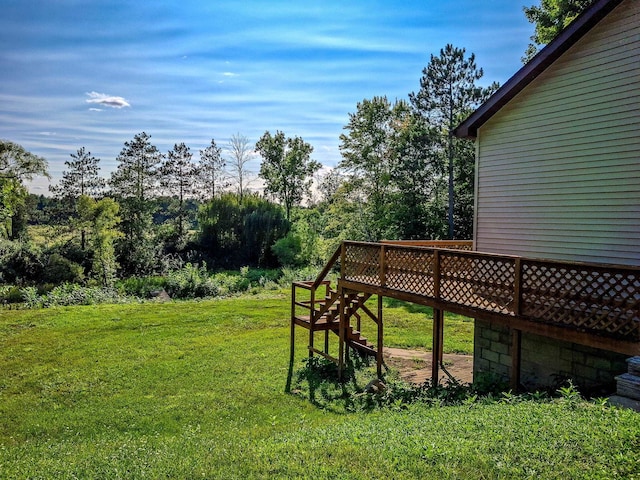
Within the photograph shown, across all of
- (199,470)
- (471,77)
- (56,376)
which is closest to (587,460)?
(199,470)

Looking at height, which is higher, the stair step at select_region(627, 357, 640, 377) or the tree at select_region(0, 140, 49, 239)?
the tree at select_region(0, 140, 49, 239)

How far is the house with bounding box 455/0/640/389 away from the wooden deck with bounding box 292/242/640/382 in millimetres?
775

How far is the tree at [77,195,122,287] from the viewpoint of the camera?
25.9 m

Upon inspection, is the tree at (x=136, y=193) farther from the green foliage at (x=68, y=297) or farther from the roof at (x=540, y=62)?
the roof at (x=540, y=62)

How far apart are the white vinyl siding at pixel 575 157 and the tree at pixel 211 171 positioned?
117 feet

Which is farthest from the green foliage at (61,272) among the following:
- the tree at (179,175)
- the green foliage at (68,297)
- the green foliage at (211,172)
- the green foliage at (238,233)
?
the green foliage at (211,172)

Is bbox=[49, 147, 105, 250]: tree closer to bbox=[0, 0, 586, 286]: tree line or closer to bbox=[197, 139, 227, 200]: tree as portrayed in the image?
bbox=[0, 0, 586, 286]: tree line

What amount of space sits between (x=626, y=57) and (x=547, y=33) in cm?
1072

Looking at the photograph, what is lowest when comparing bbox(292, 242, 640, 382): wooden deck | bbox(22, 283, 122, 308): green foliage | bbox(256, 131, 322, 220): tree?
bbox(22, 283, 122, 308): green foliage

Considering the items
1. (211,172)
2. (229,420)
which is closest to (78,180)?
(211,172)

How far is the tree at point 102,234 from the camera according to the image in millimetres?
25938

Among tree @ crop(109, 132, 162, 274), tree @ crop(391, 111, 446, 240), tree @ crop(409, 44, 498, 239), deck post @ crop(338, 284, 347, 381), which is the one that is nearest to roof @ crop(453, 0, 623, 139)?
deck post @ crop(338, 284, 347, 381)

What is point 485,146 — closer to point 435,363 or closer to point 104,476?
point 435,363

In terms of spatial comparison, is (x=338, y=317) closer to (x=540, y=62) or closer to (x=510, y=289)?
(x=510, y=289)
